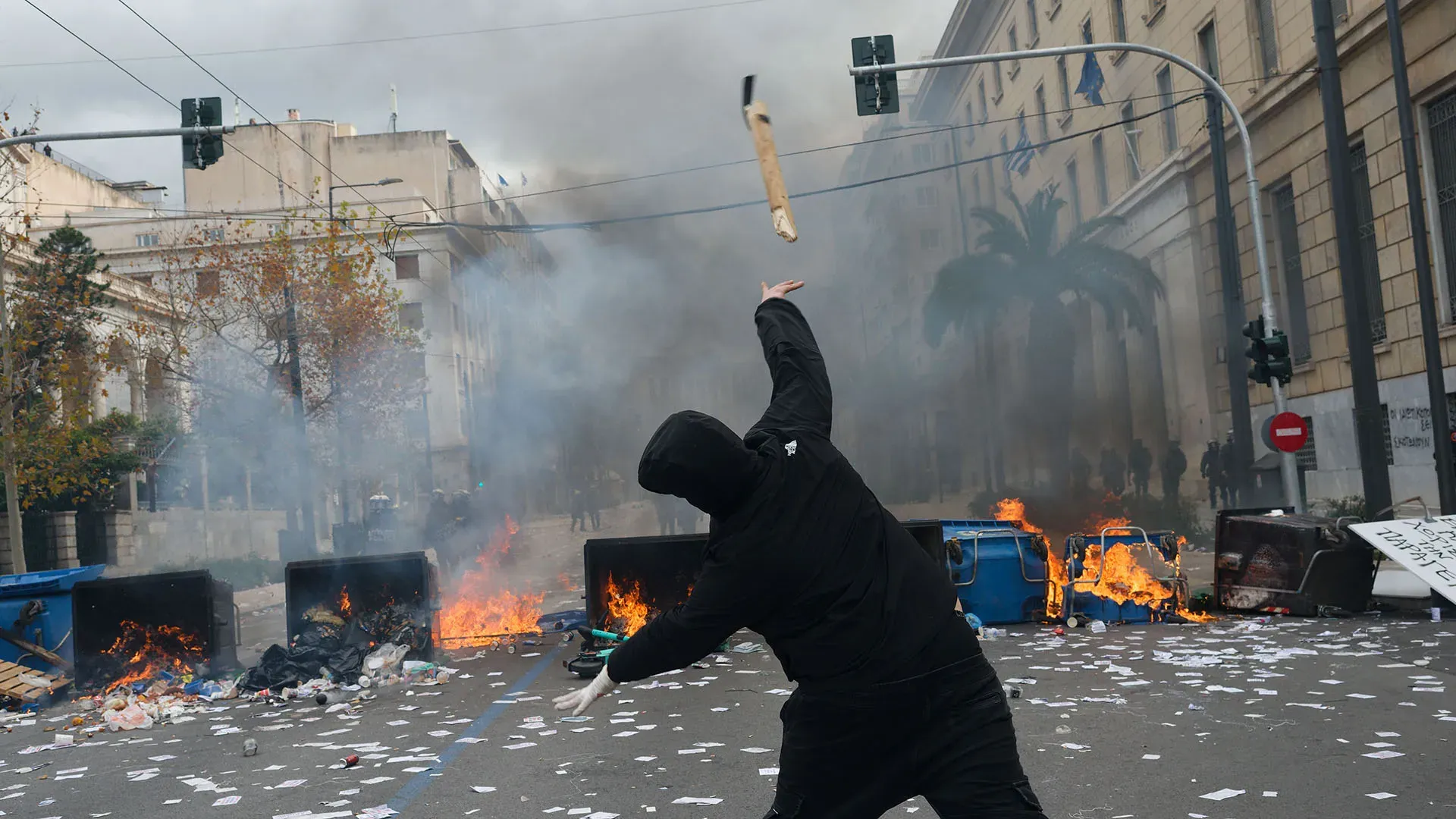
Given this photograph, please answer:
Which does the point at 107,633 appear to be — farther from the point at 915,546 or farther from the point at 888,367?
the point at 888,367

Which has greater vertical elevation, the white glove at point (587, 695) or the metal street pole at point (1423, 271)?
the metal street pole at point (1423, 271)

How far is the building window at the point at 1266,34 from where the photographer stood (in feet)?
69.2

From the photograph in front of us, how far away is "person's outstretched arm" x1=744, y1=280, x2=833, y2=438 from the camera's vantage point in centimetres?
308

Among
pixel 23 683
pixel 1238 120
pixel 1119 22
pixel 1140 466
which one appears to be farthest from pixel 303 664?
pixel 1119 22

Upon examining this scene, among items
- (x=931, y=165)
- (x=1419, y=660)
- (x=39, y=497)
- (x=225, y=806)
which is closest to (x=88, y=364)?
(x=39, y=497)

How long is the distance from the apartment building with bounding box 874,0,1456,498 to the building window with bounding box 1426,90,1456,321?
0.09 feet

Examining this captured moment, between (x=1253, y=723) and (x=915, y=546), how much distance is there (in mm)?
4293

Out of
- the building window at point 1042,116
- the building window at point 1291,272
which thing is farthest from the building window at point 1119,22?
the building window at point 1291,272

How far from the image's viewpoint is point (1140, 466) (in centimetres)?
2428

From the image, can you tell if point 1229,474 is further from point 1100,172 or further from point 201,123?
point 201,123

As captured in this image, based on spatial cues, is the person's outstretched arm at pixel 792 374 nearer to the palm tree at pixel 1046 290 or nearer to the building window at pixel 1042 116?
the palm tree at pixel 1046 290

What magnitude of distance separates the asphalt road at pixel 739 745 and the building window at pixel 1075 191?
867 inches

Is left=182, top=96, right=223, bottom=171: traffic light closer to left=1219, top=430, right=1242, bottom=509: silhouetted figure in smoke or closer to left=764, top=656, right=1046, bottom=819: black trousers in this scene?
left=764, top=656, right=1046, bottom=819: black trousers

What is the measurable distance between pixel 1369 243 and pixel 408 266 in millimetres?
22908
